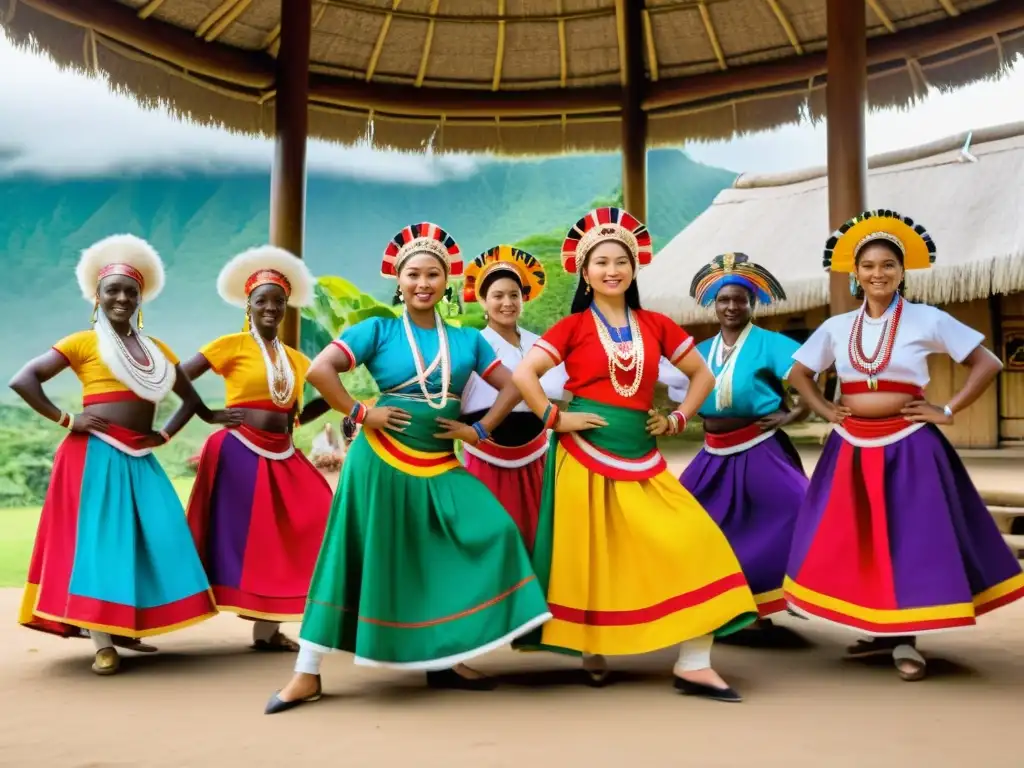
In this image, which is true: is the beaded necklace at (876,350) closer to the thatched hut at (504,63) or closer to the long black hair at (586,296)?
the long black hair at (586,296)

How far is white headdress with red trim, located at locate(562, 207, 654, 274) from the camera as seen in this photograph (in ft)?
10.4

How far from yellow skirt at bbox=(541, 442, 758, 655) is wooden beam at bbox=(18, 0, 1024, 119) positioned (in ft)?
15.6

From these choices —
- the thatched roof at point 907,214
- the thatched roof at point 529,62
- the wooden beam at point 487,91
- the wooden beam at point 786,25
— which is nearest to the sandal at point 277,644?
the wooden beam at point 487,91

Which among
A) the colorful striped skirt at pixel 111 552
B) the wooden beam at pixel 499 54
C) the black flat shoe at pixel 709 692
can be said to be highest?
the wooden beam at pixel 499 54

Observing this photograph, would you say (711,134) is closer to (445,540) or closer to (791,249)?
(791,249)

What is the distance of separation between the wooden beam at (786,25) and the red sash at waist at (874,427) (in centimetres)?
472

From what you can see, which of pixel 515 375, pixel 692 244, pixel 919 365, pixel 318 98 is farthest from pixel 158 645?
pixel 692 244

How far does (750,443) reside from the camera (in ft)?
12.6

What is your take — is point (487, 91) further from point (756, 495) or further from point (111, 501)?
point (111, 501)

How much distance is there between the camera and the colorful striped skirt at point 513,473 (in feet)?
12.5

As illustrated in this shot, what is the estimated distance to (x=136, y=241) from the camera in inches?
148

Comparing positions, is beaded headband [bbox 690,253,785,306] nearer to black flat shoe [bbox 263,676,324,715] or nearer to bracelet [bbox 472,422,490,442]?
bracelet [bbox 472,422,490,442]

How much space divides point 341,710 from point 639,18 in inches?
230

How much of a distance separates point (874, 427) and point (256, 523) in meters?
2.30
